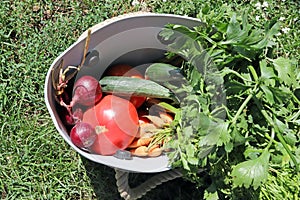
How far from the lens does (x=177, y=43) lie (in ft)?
4.73

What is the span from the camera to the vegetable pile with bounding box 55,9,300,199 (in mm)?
1364

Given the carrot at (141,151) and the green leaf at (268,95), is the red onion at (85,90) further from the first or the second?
the green leaf at (268,95)

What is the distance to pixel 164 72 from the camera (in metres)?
1.53

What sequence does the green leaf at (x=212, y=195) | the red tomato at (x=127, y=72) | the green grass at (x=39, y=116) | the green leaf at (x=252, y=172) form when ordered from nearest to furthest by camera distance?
the green leaf at (x=252, y=172), the green leaf at (x=212, y=195), the red tomato at (x=127, y=72), the green grass at (x=39, y=116)

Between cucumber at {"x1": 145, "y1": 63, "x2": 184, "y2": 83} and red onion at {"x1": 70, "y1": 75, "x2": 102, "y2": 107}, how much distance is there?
5.8 inches

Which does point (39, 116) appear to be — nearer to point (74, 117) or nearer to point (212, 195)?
point (74, 117)

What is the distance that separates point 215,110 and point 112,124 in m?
0.30

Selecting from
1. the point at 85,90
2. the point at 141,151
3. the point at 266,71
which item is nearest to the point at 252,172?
the point at 266,71

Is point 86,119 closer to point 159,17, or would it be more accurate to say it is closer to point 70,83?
point 70,83

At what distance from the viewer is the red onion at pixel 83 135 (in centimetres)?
151

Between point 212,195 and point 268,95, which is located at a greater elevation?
point 268,95

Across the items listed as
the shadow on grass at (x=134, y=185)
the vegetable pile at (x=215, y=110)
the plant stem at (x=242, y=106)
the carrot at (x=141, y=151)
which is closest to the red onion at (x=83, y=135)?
the vegetable pile at (x=215, y=110)

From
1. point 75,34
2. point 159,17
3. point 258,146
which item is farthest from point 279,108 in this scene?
point 75,34

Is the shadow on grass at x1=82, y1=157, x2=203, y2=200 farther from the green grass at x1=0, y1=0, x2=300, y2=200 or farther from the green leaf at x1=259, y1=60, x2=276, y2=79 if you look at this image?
the green leaf at x1=259, y1=60, x2=276, y2=79
